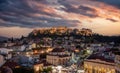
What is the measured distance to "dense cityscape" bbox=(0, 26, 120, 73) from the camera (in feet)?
98.9

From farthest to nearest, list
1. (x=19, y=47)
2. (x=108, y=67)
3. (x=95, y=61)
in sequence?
1. (x=19, y=47)
2. (x=95, y=61)
3. (x=108, y=67)

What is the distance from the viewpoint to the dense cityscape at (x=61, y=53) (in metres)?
30.2

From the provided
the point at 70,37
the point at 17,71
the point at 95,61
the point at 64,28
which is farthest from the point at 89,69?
the point at 64,28

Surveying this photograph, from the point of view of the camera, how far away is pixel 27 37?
105m

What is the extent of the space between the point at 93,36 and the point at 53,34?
1338cm

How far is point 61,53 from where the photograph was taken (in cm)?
5500

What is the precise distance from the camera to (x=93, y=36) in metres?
103

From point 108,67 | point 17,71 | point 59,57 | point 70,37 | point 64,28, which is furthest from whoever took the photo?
point 64,28

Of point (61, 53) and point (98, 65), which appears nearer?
point (98, 65)

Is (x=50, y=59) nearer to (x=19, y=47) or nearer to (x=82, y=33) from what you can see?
(x=19, y=47)

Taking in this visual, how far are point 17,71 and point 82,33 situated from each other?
84479 mm

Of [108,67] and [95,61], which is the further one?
[95,61]

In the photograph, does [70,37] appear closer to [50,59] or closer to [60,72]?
[50,59]

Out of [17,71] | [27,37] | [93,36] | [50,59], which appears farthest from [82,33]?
[17,71]
